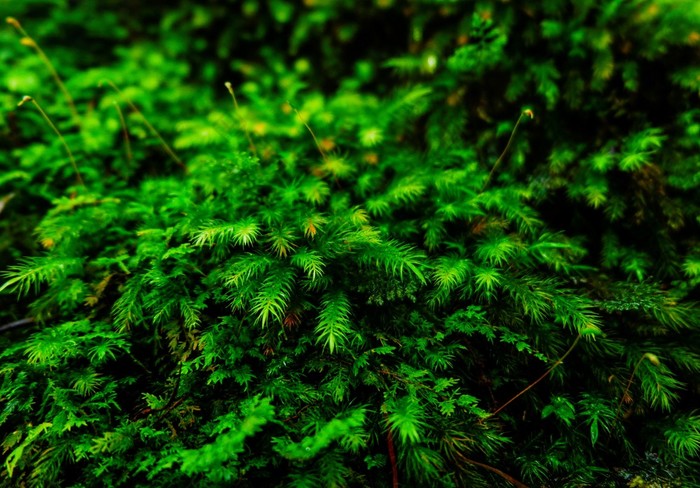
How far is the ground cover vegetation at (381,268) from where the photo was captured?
1.56 m

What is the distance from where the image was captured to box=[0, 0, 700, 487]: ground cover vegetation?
5.11ft

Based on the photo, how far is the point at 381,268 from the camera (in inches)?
72.0

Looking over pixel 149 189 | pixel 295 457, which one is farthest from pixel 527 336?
pixel 149 189

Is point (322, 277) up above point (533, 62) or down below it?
below

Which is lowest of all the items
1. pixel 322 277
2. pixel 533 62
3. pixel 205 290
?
pixel 205 290

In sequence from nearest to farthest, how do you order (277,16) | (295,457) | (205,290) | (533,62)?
(295,457)
(205,290)
(533,62)
(277,16)

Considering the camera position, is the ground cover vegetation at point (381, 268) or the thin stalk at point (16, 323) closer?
the ground cover vegetation at point (381, 268)

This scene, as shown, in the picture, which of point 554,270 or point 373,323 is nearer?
point 373,323

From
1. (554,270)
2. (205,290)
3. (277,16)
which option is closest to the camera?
(205,290)

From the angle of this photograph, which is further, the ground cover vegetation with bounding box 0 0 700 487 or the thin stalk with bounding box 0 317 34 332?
the thin stalk with bounding box 0 317 34 332

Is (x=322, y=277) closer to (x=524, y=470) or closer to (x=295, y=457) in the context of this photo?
(x=295, y=457)

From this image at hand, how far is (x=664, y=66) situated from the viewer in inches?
91.1

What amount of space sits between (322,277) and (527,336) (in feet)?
3.21

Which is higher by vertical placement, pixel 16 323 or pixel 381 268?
pixel 381 268
